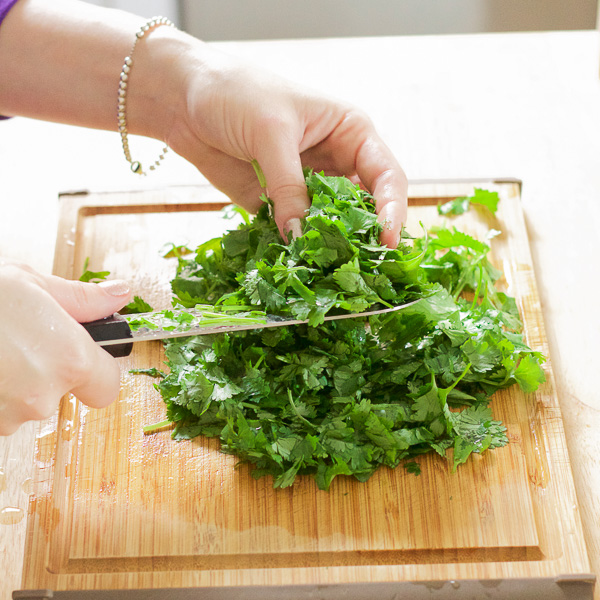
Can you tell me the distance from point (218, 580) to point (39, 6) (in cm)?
178

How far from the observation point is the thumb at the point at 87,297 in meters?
1.64

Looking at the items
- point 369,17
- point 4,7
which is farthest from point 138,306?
point 369,17

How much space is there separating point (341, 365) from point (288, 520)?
41cm

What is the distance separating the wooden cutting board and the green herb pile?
0.20 feet

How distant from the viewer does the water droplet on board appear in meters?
1.89

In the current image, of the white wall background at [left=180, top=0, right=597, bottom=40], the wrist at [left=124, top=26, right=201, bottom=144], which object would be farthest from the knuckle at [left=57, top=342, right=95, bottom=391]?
the white wall background at [left=180, top=0, right=597, bottom=40]

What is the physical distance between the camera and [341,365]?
188 cm

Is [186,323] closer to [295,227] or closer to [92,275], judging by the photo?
[295,227]

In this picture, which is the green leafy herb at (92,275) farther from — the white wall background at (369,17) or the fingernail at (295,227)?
the white wall background at (369,17)

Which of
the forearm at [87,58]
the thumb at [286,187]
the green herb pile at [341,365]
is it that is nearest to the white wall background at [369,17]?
the forearm at [87,58]

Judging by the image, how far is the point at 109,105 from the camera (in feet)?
7.54

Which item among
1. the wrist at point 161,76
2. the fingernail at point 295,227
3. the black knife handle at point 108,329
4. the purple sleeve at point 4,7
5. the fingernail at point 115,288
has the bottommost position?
the black knife handle at point 108,329

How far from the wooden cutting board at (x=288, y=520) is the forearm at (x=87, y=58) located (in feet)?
2.94

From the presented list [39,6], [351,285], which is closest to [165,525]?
[351,285]
